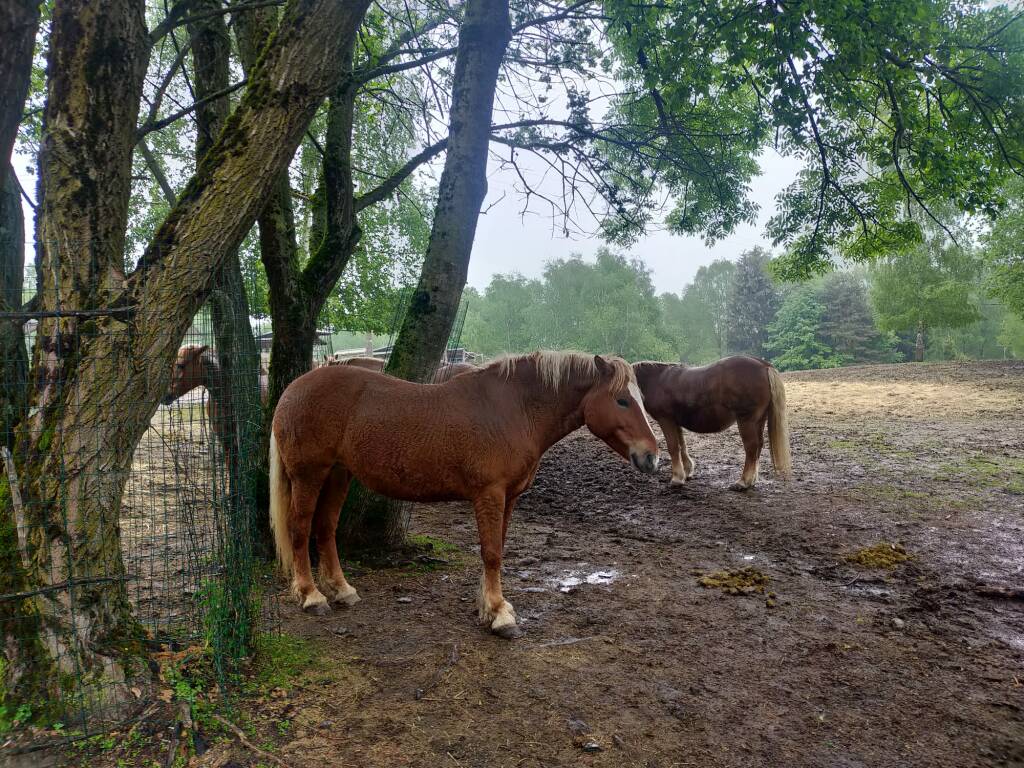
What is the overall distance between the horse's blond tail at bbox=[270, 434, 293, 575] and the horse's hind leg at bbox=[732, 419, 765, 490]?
606 centimetres

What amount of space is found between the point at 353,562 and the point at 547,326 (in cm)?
3517

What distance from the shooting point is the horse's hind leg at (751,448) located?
7.91m

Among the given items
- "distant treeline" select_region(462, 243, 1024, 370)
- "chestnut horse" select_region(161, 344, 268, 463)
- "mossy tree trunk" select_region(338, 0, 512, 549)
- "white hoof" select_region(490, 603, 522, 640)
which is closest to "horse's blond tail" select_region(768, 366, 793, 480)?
"mossy tree trunk" select_region(338, 0, 512, 549)

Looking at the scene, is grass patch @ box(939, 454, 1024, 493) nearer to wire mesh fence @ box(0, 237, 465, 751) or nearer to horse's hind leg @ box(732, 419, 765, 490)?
horse's hind leg @ box(732, 419, 765, 490)

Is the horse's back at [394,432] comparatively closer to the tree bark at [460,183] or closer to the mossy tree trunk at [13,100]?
the tree bark at [460,183]

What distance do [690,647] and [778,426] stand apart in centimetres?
472

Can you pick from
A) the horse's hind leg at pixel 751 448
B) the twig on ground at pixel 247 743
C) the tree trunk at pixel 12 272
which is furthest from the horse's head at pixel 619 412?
the horse's hind leg at pixel 751 448

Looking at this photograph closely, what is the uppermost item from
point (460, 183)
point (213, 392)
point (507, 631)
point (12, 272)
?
point (460, 183)

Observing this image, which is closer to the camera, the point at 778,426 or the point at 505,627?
the point at 505,627

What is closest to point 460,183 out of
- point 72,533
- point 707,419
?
point 72,533

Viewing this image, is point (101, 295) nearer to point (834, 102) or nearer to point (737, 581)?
point (737, 581)

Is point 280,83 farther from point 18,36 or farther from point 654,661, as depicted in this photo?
point 654,661

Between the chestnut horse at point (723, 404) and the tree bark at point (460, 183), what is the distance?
4.59 meters

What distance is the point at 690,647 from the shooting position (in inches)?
147
